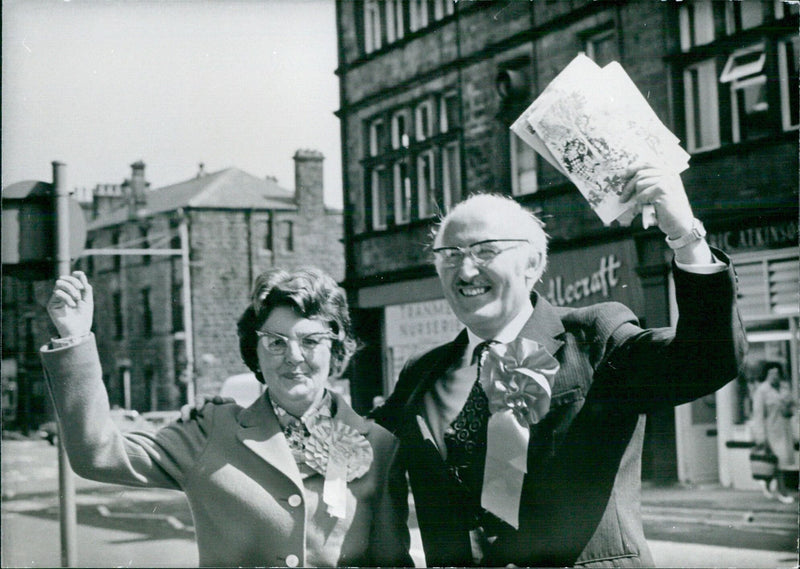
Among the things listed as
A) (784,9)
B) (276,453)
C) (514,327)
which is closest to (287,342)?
(276,453)

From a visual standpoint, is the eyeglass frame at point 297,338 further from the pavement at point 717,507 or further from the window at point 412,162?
the pavement at point 717,507

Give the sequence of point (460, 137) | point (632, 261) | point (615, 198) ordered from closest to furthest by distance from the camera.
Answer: point (615, 198), point (632, 261), point (460, 137)

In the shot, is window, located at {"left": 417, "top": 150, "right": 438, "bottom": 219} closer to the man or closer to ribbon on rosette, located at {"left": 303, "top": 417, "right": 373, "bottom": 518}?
the man

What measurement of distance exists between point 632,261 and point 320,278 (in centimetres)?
106

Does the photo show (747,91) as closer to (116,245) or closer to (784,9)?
(784,9)

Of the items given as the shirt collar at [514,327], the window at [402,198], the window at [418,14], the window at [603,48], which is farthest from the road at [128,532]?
the window at [418,14]

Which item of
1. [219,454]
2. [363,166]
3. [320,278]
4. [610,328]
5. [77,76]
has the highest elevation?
[77,76]

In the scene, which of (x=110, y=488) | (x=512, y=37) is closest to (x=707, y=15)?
(x=512, y=37)

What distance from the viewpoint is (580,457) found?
281cm

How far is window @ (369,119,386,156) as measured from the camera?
328 centimetres

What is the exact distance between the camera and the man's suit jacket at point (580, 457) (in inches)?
109

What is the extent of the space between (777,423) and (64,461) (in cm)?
244

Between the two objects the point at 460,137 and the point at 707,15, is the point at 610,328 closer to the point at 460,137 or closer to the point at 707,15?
the point at 460,137

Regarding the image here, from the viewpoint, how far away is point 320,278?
303 cm
